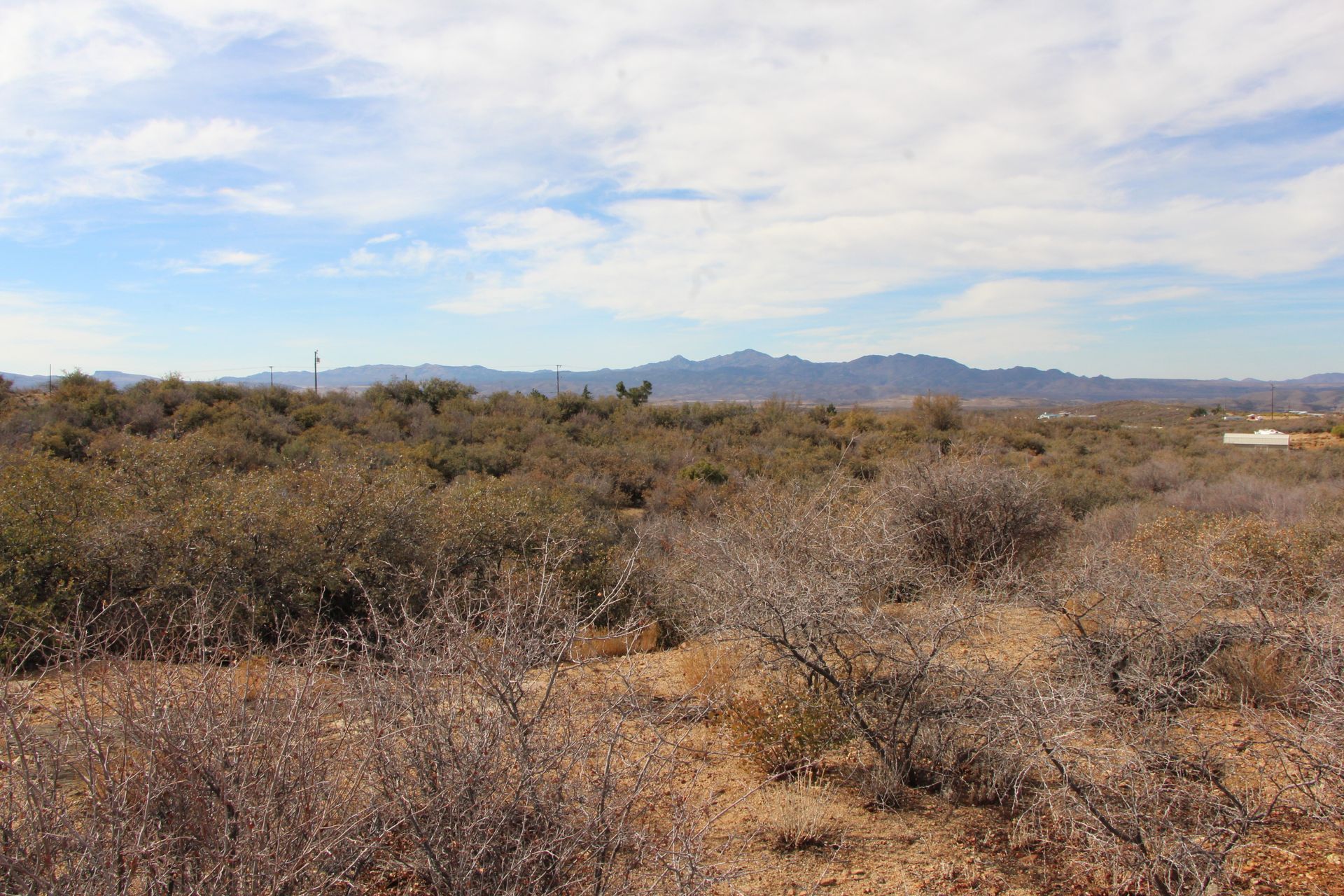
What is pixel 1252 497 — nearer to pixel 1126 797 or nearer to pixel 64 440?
pixel 1126 797

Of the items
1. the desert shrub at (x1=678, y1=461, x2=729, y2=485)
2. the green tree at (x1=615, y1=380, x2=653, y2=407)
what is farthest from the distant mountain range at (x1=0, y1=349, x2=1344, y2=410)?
the desert shrub at (x1=678, y1=461, x2=729, y2=485)

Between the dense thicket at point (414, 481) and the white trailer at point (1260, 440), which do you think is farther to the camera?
the white trailer at point (1260, 440)

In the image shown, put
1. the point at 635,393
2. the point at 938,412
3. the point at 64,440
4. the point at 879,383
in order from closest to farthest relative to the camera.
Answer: the point at 64,440 → the point at 938,412 → the point at 635,393 → the point at 879,383

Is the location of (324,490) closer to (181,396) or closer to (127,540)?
(127,540)

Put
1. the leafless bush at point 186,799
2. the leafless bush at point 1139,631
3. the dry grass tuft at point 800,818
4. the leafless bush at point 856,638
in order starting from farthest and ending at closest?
the leafless bush at point 1139,631, the leafless bush at point 856,638, the dry grass tuft at point 800,818, the leafless bush at point 186,799

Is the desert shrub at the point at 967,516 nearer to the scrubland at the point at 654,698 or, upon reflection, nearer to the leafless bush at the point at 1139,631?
the scrubland at the point at 654,698

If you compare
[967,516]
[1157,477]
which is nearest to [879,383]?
[1157,477]

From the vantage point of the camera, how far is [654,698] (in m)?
6.12

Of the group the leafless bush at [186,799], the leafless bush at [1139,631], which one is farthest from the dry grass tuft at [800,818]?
the leafless bush at [186,799]

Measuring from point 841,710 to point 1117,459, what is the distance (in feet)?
86.6

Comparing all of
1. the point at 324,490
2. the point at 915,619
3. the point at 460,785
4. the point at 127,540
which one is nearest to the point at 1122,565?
the point at 915,619

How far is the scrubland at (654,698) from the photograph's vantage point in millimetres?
2859

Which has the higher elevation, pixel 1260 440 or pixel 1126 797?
pixel 1260 440

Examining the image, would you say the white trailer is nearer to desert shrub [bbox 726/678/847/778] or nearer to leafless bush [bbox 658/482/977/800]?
leafless bush [bbox 658/482/977/800]
